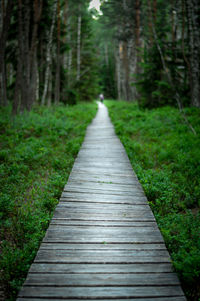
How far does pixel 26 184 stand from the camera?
5.24 m

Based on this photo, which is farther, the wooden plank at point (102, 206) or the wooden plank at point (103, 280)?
the wooden plank at point (102, 206)

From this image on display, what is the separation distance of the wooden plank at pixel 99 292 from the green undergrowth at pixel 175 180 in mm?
331

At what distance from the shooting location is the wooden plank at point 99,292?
234cm

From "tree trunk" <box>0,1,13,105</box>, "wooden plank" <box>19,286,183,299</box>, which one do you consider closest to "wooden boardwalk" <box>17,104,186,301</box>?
"wooden plank" <box>19,286,183,299</box>

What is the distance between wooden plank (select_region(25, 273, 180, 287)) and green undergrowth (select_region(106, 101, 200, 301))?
25cm

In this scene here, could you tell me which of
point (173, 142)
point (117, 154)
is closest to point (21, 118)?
point (117, 154)

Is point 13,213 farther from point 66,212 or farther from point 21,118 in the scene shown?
point 21,118

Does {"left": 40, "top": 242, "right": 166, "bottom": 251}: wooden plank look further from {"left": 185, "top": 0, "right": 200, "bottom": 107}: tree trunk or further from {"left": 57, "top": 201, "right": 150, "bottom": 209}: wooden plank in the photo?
{"left": 185, "top": 0, "right": 200, "bottom": 107}: tree trunk

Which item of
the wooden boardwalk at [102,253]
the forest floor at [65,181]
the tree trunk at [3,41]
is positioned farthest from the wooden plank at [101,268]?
the tree trunk at [3,41]

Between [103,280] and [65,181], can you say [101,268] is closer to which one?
[103,280]

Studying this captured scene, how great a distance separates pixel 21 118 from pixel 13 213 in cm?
784

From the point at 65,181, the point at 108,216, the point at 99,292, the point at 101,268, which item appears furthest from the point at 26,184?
Answer: the point at 99,292

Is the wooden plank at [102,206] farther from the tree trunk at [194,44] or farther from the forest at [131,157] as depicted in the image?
the tree trunk at [194,44]

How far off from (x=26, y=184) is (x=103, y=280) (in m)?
3.42
